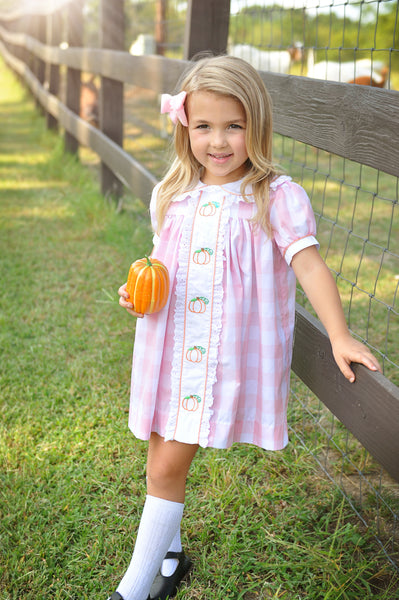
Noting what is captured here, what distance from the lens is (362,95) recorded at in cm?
162

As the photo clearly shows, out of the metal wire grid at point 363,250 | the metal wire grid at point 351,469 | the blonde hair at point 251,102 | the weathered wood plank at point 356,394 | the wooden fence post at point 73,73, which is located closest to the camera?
the weathered wood plank at point 356,394

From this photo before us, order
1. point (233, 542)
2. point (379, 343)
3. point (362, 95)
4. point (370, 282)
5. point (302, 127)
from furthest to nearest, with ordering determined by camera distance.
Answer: point (370, 282)
point (379, 343)
point (302, 127)
point (233, 542)
point (362, 95)

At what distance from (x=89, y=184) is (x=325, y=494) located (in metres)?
4.19

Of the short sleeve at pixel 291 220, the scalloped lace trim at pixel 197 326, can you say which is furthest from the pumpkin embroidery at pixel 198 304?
the short sleeve at pixel 291 220

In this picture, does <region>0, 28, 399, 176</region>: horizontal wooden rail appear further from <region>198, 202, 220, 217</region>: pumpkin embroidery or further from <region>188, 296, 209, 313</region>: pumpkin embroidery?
<region>188, 296, 209, 313</region>: pumpkin embroidery

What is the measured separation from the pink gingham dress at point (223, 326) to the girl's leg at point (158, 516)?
0.06 meters

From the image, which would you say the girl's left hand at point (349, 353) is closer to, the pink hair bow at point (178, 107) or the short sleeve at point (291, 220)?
the short sleeve at point (291, 220)

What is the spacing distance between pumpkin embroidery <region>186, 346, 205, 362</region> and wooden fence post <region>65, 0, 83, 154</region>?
569 cm

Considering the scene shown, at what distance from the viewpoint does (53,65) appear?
8625mm

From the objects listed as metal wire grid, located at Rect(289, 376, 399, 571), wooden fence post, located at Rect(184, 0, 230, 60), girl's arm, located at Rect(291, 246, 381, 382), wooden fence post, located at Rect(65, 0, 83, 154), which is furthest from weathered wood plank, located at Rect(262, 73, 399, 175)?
wooden fence post, located at Rect(65, 0, 83, 154)

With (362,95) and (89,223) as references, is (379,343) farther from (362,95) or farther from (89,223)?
(89,223)

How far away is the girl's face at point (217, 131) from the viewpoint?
1.62 meters

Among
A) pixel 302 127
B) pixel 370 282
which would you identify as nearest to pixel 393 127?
pixel 302 127

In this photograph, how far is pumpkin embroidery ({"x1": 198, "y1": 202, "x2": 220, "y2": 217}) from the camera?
1697mm
